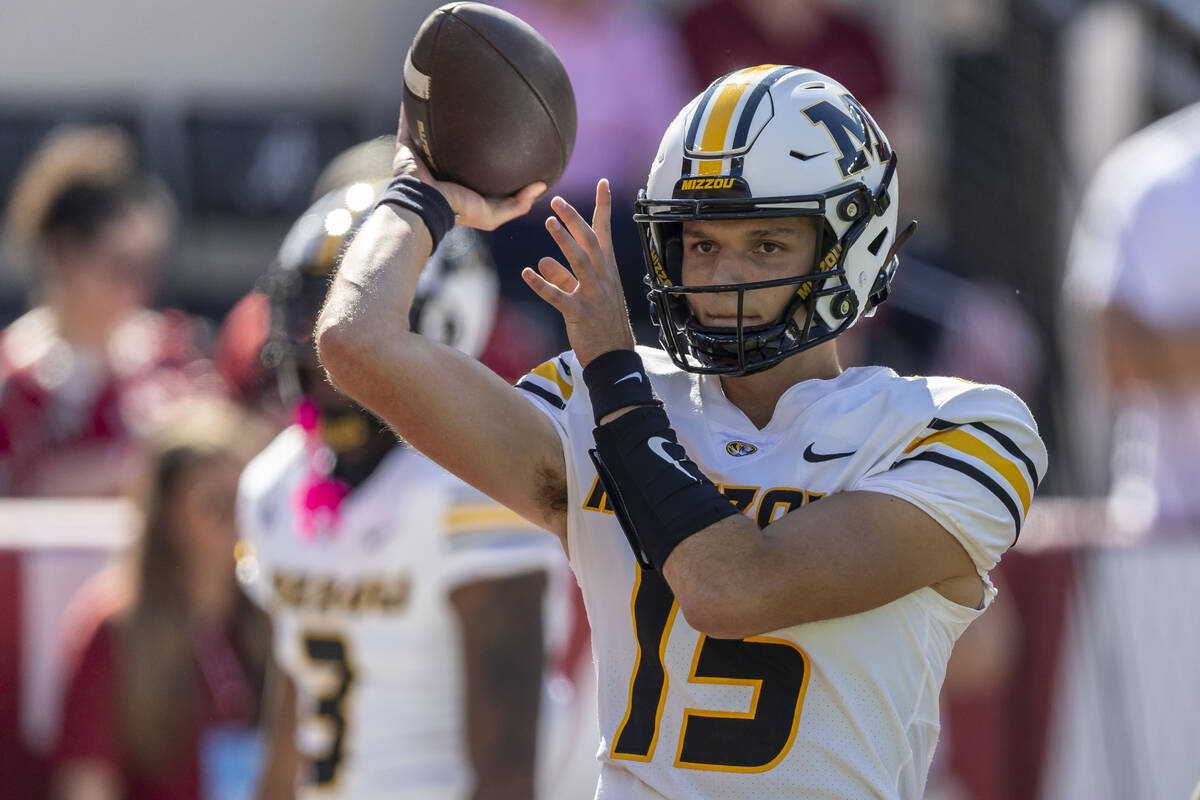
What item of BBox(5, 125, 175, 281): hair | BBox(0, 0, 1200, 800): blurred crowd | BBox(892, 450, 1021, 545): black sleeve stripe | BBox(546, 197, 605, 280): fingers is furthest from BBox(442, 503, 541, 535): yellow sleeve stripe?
BBox(5, 125, 175, 281): hair

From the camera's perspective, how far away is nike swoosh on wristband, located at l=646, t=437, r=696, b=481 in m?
2.33

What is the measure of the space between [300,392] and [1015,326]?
3991 millimetres

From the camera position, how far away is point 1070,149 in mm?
7227

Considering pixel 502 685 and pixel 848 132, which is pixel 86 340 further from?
pixel 848 132

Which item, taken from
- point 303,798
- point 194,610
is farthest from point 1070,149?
point 303,798

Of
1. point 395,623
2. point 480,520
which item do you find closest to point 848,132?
point 480,520

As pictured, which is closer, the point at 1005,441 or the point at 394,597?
the point at 1005,441

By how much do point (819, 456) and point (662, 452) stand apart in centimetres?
27

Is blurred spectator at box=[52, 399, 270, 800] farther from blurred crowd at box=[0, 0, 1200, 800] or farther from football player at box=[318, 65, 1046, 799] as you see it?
football player at box=[318, 65, 1046, 799]

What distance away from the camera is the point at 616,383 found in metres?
2.40

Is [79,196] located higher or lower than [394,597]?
higher

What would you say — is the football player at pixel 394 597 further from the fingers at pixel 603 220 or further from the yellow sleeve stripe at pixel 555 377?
the fingers at pixel 603 220

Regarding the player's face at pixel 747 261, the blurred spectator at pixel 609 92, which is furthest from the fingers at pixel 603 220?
the blurred spectator at pixel 609 92

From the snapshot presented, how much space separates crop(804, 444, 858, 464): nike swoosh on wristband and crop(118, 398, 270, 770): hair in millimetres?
2869
